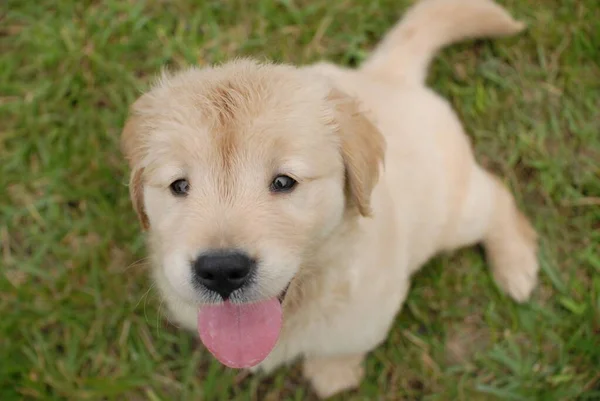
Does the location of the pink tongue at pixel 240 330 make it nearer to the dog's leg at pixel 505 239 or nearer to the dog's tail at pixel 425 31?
the dog's leg at pixel 505 239

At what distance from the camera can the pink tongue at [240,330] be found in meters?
2.24

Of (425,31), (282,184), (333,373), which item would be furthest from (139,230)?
(425,31)

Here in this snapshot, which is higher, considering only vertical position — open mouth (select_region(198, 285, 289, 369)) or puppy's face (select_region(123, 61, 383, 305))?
puppy's face (select_region(123, 61, 383, 305))

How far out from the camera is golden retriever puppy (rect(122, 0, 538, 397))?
193cm

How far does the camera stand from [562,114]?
3.72 m

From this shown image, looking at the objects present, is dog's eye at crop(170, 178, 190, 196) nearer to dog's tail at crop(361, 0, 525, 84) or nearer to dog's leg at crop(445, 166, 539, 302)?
dog's tail at crop(361, 0, 525, 84)

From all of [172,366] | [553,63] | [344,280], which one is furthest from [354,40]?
[172,366]

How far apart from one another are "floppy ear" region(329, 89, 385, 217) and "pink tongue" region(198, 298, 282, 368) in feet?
1.66

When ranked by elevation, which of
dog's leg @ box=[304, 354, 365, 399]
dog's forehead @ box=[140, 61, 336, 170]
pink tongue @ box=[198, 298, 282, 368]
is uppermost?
dog's forehead @ box=[140, 61, 336, 170]

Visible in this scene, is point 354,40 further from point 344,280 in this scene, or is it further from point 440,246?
point 344,280

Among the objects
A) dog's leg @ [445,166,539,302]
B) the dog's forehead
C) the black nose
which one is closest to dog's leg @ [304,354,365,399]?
dog's leg @ [445,166,539,302]

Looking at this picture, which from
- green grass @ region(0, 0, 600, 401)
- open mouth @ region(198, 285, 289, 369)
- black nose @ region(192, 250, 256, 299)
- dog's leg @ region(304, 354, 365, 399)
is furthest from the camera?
A: green grass @ region(0, 0, 600, 401)

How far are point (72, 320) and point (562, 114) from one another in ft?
10.2

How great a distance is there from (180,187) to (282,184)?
1.13 ft
